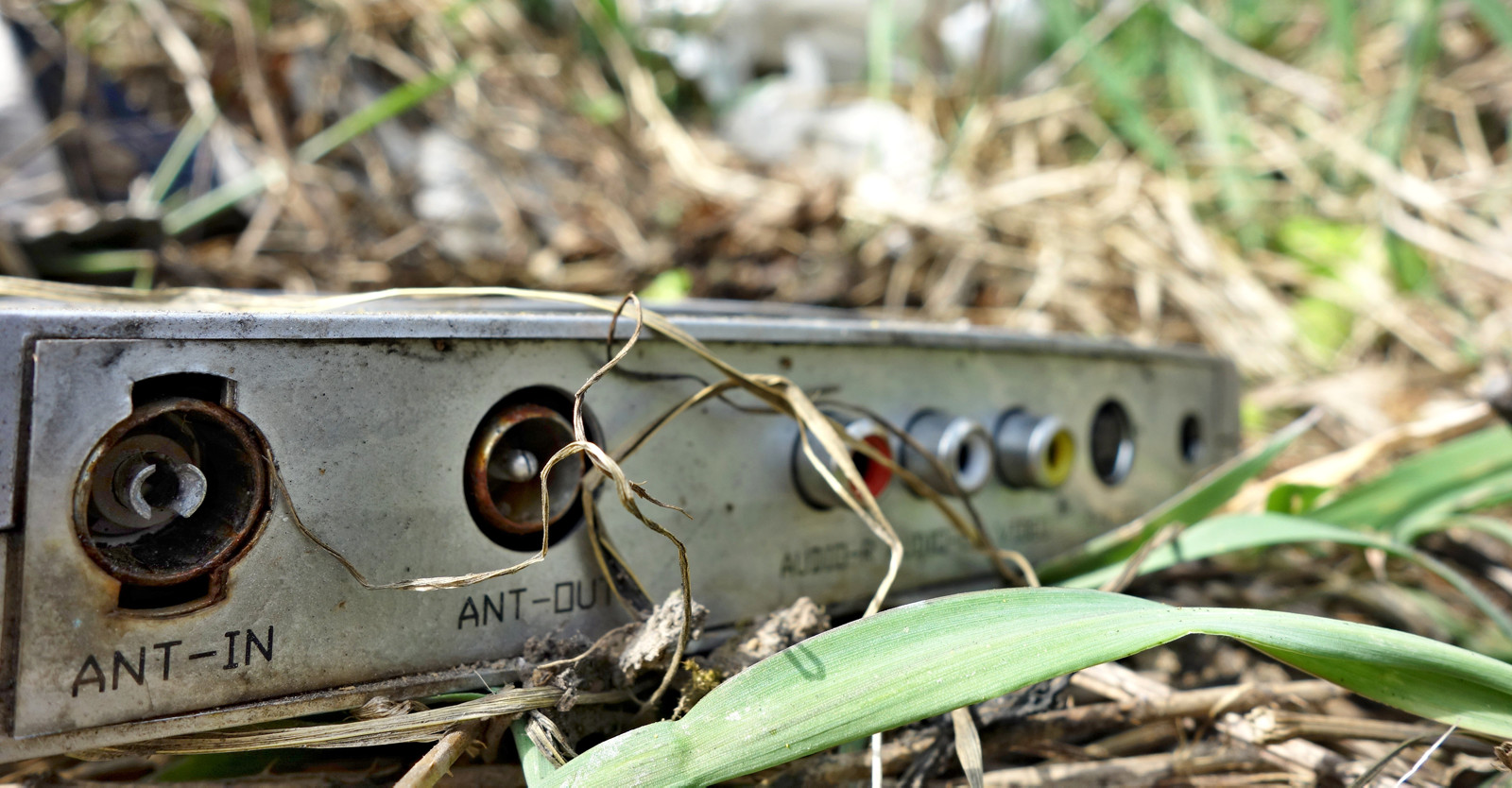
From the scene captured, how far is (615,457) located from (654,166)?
154 cm

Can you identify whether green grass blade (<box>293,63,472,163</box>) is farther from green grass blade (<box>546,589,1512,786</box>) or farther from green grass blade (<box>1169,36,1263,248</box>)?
green grass blade (<box>1169,36,1263,248</box>)

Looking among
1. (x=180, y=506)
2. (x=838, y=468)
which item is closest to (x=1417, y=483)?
(x=838, y=468)

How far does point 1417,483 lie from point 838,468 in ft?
2.09

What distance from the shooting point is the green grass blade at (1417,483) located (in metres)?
0.87

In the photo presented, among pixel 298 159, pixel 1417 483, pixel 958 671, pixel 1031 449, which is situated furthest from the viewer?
pixel 298 159

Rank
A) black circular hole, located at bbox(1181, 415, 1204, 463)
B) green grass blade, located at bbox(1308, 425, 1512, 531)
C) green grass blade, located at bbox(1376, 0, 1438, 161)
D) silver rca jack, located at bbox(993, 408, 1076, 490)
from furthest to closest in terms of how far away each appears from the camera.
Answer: green grass blade, located at bbox(1376, 0, 1438, 161) < black circular hole, located at bbox(1181, 415, 1204, 463) < green grass blade, located at bbox(1308, 425, 1512, 531) < silver rca jack, located at bbox(993, 408, 1076, 490)

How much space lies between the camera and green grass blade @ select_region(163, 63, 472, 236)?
56.8 inches

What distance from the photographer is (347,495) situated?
49 centimetres

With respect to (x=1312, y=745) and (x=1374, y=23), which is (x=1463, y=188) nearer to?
(x=1374, y=23)

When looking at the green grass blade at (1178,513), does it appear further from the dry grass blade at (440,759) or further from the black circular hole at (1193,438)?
the dry grass blade at (440,759)

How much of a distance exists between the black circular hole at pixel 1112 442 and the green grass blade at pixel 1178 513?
85 millimetres

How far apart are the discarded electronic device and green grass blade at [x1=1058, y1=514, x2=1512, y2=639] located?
0.18 meters

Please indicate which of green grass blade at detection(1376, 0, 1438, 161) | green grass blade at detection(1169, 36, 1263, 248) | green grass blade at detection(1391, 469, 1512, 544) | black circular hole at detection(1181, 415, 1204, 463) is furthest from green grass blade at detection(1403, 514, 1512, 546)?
green grass blade at detection(1376, 0, 1438, 161)

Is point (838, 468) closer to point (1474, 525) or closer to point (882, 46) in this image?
point (1474, 525)
